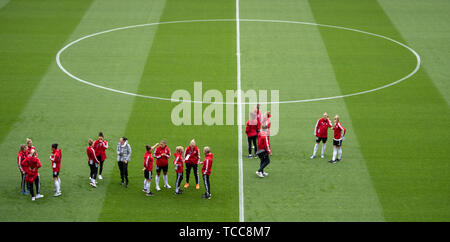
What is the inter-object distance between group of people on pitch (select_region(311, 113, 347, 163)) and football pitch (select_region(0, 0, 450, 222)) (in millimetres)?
321

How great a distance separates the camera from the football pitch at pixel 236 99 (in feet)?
58.0

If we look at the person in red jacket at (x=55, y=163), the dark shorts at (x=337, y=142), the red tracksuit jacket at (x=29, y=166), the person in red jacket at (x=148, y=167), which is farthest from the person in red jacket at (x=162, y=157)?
the dark shorts at (x=337, y=142)

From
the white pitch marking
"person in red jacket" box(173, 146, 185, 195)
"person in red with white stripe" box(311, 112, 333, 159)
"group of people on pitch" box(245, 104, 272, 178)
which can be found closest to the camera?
the white pitch marking

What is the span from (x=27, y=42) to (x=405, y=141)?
65.3 feet

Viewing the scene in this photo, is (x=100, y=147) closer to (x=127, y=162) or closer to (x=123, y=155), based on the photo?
(x=123, y=155)

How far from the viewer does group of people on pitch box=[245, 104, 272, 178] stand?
1875 centimetres

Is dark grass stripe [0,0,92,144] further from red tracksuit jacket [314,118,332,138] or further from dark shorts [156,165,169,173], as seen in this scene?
red tracksuit jacket [314,118,332,138]

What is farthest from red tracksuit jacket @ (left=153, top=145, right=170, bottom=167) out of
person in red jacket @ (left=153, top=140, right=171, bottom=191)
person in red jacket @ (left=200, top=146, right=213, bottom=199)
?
person in red jacket @ (left=200, top=146, right=213, bottom=199)

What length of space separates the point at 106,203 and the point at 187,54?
1354 cm

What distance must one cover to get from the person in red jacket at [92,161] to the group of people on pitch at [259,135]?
5117mm

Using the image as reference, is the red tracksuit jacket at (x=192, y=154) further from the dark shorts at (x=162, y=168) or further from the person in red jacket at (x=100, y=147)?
the person in red jacket at (x=100, y=147)

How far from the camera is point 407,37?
1254 inches
